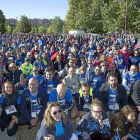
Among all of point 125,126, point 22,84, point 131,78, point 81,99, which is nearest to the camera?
point 125,126

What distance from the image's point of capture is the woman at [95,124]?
2.85 m

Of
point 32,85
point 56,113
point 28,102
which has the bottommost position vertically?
point 28,102

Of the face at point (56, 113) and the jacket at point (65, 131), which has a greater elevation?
the face at point (56, 113)

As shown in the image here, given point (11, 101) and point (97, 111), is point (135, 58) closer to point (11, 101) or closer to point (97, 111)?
point (97, 111)

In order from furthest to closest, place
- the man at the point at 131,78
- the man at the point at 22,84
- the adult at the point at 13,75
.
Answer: the adult at the point at 13,75 < the man at the point at 131,78 < the man at the point at 22,84

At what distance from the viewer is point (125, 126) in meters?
3.08

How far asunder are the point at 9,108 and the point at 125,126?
2625 mm

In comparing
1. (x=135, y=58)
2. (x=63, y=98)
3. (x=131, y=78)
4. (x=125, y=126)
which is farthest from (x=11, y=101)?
(x=135, y=58)

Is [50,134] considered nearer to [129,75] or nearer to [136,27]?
[129,75]

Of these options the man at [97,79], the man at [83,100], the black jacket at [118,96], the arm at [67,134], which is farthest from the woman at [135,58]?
the arm at [67,134]

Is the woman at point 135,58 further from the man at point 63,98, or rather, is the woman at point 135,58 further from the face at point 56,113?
the face at point 56,113

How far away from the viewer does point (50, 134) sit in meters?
2.68

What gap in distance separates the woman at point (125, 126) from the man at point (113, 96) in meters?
0.91

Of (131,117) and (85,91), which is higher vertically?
(85,91)
